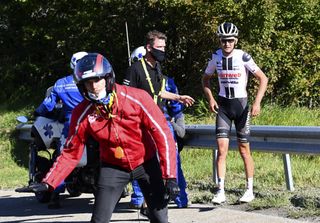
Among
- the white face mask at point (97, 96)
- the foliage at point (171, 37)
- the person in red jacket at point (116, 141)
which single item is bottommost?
the person in red jacket at point (116, 141)

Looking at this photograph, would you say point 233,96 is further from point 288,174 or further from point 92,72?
point 92,72

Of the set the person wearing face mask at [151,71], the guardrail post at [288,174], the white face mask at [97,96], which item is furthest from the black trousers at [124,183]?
the guardrail post at [288,174]

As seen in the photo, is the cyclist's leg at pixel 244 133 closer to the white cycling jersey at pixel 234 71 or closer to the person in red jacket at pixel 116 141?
the white cycling jersey at pixel 234 71

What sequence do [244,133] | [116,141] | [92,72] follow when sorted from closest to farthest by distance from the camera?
[92,72] < [116,141] < [244,133]

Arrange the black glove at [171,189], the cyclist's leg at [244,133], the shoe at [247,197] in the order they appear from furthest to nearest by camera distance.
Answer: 1. the cyclist's leg at [244,133]
2. the shoe at [247,197]
3. the black glove at [171,189]

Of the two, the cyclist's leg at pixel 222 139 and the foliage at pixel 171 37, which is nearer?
the cyclist's leg at pixel 222 139

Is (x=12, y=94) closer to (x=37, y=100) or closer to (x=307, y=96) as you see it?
(x=37, y=100)

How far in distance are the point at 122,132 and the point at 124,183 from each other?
0.42 metres

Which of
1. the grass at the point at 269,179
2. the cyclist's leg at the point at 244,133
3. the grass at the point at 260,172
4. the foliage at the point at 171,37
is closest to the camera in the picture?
the grass at the point at 269,179

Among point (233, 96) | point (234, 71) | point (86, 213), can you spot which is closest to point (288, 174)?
point (233, 96)

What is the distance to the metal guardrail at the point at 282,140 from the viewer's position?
7699mm

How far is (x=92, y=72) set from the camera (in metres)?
5.25

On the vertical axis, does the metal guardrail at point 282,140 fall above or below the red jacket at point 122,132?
below

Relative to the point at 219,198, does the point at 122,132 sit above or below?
above
